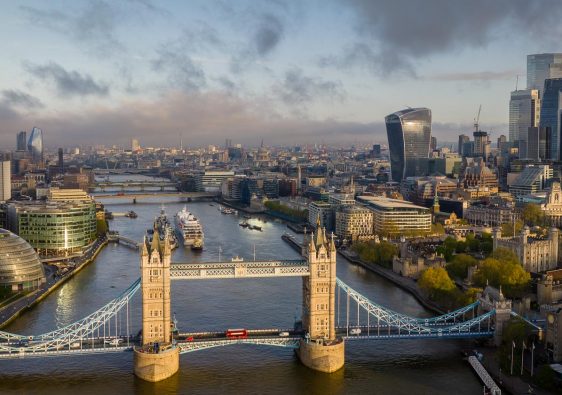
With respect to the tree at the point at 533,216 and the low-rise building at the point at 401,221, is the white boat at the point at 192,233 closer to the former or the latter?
the low-rise building at the point at 401,221

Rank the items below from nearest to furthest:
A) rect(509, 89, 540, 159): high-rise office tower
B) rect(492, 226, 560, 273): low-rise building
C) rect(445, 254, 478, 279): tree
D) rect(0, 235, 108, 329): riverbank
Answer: rect(0, 235, 108, 329): riverbank < rect(445, 254, 478, 279): tree < rect(492, 226, 560, 273): low-rise building < rect(509, 89, 540, 159): high-rise office tower

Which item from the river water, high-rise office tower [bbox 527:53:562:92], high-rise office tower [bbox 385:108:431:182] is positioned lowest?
the river water

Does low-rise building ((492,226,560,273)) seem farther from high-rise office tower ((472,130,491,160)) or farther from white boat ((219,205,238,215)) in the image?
high-rise office tower ((472,130,491,160))

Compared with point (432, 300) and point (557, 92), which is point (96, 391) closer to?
point (432, 300)

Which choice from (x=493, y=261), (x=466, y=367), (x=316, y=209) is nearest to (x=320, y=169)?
(x=316, y=209)

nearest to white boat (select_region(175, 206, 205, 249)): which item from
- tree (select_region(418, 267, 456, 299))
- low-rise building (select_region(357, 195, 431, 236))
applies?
low-rise building (select_region(357, 195, 431, 236))

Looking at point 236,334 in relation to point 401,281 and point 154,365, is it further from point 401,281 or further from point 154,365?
point 401,281

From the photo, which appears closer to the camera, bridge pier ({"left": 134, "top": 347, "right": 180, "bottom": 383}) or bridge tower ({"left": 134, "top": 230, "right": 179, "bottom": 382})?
bridge pier ({"left": 134, "top": 347, "right": 180, "bottom": 383})
